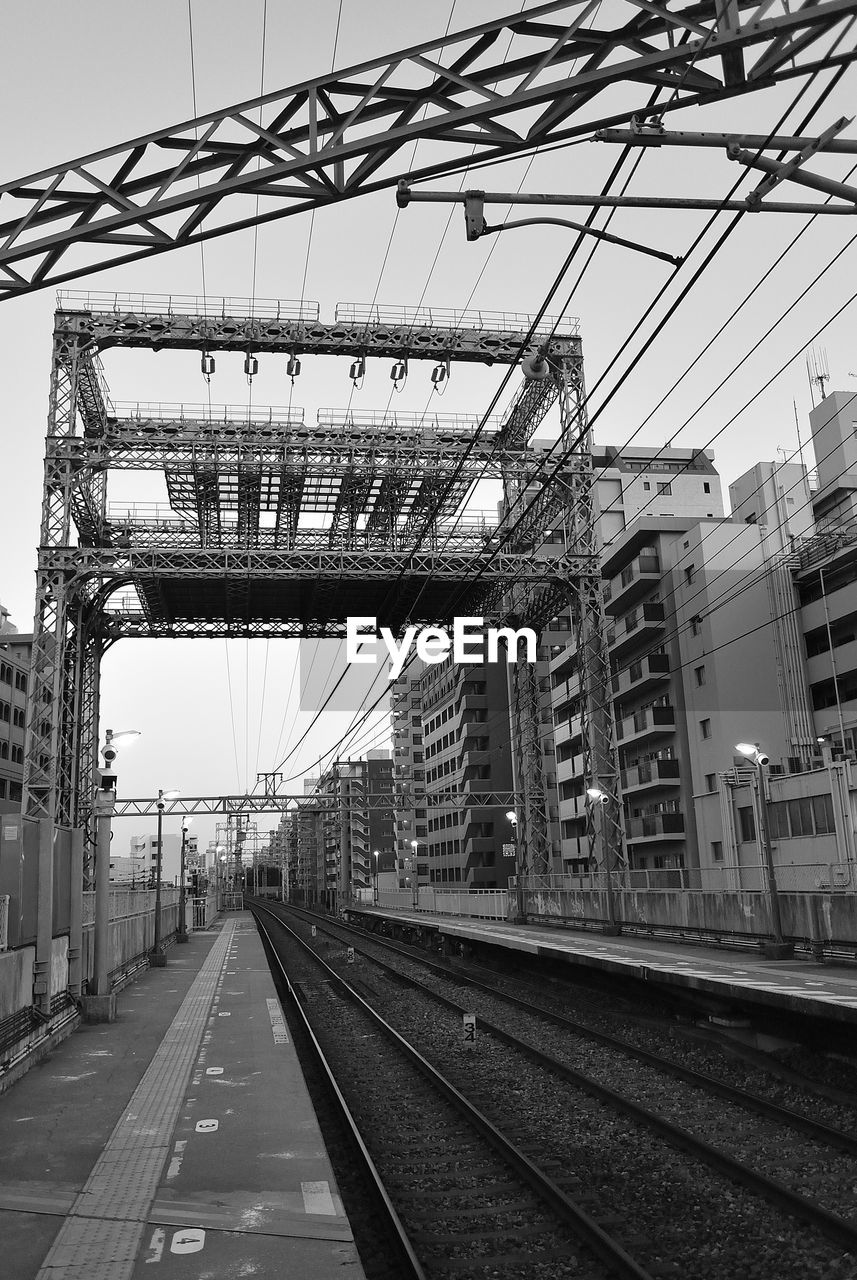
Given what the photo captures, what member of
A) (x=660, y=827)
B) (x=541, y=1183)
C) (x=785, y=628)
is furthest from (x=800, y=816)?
(x=660, y=827)

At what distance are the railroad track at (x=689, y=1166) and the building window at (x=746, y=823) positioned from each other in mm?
17616

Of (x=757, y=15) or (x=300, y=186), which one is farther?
(x=300, y=186)

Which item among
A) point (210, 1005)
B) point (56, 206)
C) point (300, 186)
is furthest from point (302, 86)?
point (210, 1005)

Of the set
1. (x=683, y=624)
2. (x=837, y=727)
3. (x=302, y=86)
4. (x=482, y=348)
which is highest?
(x=482, y=348)

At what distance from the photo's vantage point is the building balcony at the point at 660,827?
50.2 meters

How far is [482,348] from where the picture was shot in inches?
1560

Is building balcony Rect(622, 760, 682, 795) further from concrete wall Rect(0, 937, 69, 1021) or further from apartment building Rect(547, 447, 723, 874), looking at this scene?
concrete wall Rect(0, 937, 69, 1021)

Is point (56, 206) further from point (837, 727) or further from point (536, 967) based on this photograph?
point (837, 727)

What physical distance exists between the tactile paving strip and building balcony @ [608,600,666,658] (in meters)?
41.5

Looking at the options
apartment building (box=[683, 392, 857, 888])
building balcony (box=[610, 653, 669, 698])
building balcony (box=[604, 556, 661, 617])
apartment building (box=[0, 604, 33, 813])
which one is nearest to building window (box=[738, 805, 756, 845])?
apartment building (box=[683, 392, 857, 888])

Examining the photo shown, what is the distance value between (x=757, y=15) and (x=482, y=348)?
31.1m

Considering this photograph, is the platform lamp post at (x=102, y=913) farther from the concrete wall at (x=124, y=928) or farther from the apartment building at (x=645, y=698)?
the apartment building at (x=645, y=698)

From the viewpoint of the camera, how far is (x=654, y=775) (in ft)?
169

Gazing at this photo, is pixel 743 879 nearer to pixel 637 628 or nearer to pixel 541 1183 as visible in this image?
pixel 541 1183
